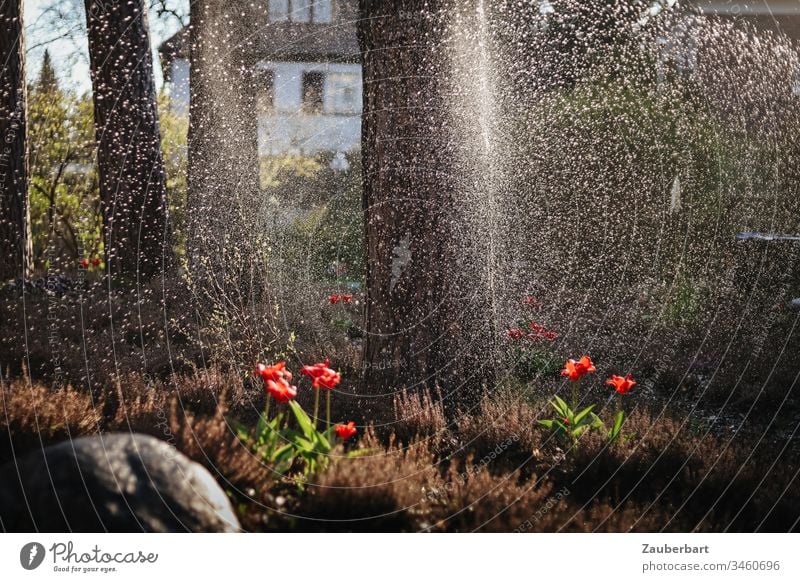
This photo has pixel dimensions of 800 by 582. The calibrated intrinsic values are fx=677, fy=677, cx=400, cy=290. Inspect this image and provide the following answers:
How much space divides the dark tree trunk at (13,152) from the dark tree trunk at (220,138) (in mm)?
752

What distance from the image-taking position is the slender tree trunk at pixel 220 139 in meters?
3.39

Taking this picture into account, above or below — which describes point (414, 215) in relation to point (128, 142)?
below

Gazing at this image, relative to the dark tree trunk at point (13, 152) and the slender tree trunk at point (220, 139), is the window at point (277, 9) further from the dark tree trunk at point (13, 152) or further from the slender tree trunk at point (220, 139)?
the dark tree trunk at point (13, 152)

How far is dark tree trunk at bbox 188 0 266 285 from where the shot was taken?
3395 mm

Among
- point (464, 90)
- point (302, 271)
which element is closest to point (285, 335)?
point (302, 271)

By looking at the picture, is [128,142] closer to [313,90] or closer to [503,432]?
[313,90]

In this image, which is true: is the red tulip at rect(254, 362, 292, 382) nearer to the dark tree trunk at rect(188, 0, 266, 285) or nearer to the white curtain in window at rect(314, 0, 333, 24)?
the dark tree trunk at rect(188, 0, 266, 285)

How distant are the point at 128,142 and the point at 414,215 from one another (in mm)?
1422

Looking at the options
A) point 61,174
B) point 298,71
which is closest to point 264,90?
point 298,71

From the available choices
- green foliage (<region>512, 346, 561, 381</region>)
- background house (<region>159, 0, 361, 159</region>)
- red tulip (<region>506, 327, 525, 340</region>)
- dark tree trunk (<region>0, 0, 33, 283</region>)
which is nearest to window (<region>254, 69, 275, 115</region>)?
background house (<region>159, 0, 361, 159</region>)

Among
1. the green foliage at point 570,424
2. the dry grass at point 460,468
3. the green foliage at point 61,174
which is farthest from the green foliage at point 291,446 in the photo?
the green foliage at point 61,174

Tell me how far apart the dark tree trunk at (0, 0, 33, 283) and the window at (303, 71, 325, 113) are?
174 centimetres

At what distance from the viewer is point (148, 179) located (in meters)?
3.34

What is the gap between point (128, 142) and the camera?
317 cm
